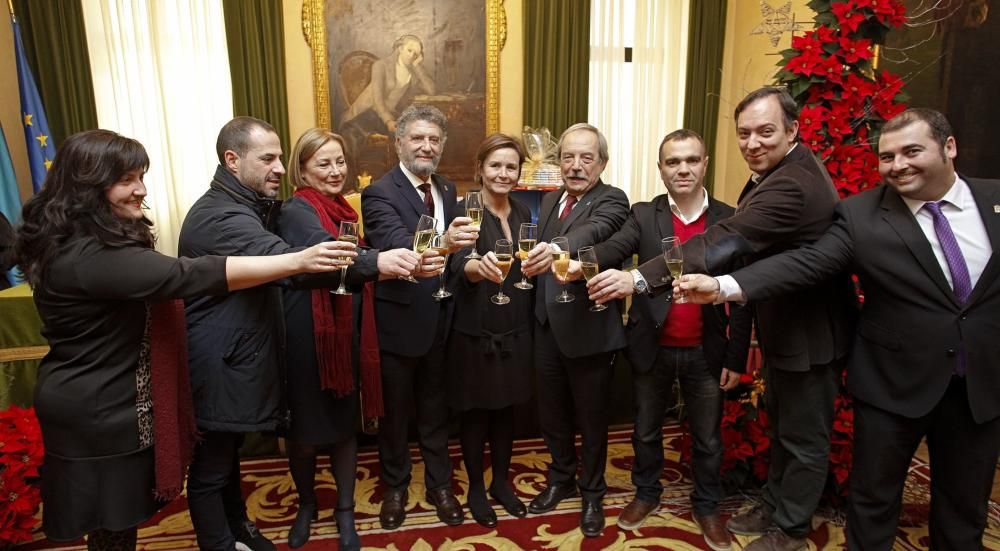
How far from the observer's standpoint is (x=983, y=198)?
214 cm

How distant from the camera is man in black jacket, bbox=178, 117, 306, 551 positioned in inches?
84.7

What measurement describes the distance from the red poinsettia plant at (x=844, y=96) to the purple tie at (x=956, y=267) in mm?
802

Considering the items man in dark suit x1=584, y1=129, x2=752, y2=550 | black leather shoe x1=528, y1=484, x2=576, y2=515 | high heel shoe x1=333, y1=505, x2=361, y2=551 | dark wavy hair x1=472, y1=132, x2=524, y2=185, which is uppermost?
dark wavy hair x1=472, y1=132, x2=524, y2=185

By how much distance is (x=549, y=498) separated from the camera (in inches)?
122


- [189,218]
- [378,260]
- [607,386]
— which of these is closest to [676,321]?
[607,386]

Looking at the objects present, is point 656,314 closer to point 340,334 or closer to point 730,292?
point 730,292

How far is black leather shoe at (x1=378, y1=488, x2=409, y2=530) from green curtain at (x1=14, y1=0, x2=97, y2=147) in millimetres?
5181

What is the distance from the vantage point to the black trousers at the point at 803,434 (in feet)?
8.20

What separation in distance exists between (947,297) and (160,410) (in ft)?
9.17

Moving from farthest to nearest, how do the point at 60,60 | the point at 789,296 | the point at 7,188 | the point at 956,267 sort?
the point at 60,60 < the point at 7,188 < the point at 789,296 < the point at 956,267

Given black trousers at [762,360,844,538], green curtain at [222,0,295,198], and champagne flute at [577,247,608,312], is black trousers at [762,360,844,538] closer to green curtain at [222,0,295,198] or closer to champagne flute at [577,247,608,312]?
champagne flute at [577,247,608,312]

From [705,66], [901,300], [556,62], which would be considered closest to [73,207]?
[901,300]

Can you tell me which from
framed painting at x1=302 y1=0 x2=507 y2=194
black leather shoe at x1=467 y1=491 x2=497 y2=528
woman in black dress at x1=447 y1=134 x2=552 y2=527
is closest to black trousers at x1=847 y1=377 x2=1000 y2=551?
woman in black dress at x1=447 y1=134 x2=552 y2=527

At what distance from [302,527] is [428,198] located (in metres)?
1.74
